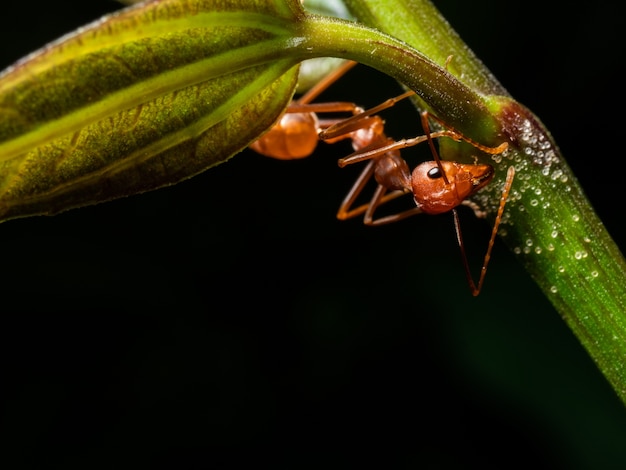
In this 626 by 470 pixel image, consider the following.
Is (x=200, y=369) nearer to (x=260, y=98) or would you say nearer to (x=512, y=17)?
(x=512, y=17)

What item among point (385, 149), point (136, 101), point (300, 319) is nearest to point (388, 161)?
point (385, 149)

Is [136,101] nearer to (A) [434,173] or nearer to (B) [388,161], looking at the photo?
(A) [434,173]

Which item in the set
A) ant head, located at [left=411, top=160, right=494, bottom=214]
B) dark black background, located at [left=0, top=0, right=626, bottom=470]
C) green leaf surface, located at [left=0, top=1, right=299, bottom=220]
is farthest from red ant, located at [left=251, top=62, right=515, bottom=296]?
dark black background, located at [left=0, top=0, right=626, bottom=470]

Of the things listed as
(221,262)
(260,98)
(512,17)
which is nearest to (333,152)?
(221,262)

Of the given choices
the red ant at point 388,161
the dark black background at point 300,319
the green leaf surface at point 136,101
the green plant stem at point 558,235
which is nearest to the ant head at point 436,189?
the red ant at point 388,161

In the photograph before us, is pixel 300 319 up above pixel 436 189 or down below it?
above

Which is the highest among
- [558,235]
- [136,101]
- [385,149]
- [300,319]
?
[300,319]

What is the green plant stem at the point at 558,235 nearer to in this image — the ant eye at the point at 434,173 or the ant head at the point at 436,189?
the ant head at the point at 436,189
